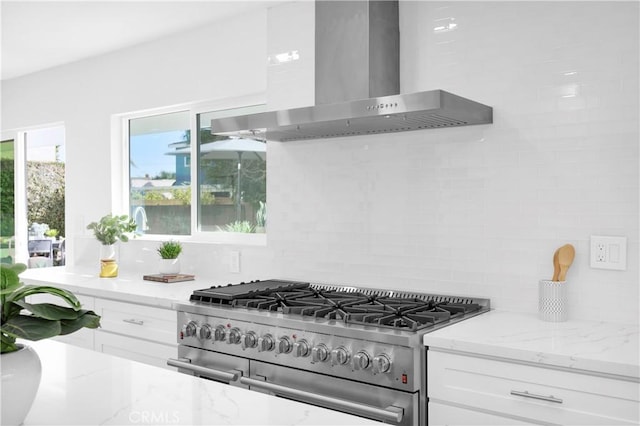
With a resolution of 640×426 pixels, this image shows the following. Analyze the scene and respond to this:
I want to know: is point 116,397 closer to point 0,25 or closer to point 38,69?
point 0,25

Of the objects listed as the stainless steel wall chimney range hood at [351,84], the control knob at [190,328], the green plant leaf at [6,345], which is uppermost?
the stainless steel wall chimney range hood at [351,84]

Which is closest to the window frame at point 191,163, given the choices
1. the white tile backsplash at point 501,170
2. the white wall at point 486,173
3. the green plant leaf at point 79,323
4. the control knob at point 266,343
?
the white wall at point 486,173

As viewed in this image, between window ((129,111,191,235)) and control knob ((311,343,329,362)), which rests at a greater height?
window ((129,111,191,235))

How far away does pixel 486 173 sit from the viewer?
107 inches

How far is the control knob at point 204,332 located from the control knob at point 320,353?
0.62 meters

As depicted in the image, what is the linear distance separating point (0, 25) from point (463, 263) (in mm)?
3269

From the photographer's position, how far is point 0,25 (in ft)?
12.8

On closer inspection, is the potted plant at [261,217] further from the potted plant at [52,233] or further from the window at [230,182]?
the potted plant at [52,233]

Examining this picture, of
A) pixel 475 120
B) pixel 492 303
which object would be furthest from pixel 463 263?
pixel 475 120

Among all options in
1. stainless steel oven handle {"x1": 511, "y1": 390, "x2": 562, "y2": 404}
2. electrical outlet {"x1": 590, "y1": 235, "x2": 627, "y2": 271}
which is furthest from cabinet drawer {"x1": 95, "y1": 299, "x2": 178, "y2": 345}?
electrical outlet {"x1": 590, "y1": 235, "x2": 627, "y2": 271}

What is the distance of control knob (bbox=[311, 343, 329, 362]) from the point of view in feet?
7.68

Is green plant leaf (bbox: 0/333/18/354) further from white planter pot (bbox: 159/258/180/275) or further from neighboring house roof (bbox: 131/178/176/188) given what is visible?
neighboring house roof (bbox: 131/178/176/188)

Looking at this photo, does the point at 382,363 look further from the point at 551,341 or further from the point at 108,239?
the point at 108,239

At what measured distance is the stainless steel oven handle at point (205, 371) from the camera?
2.62 meters
